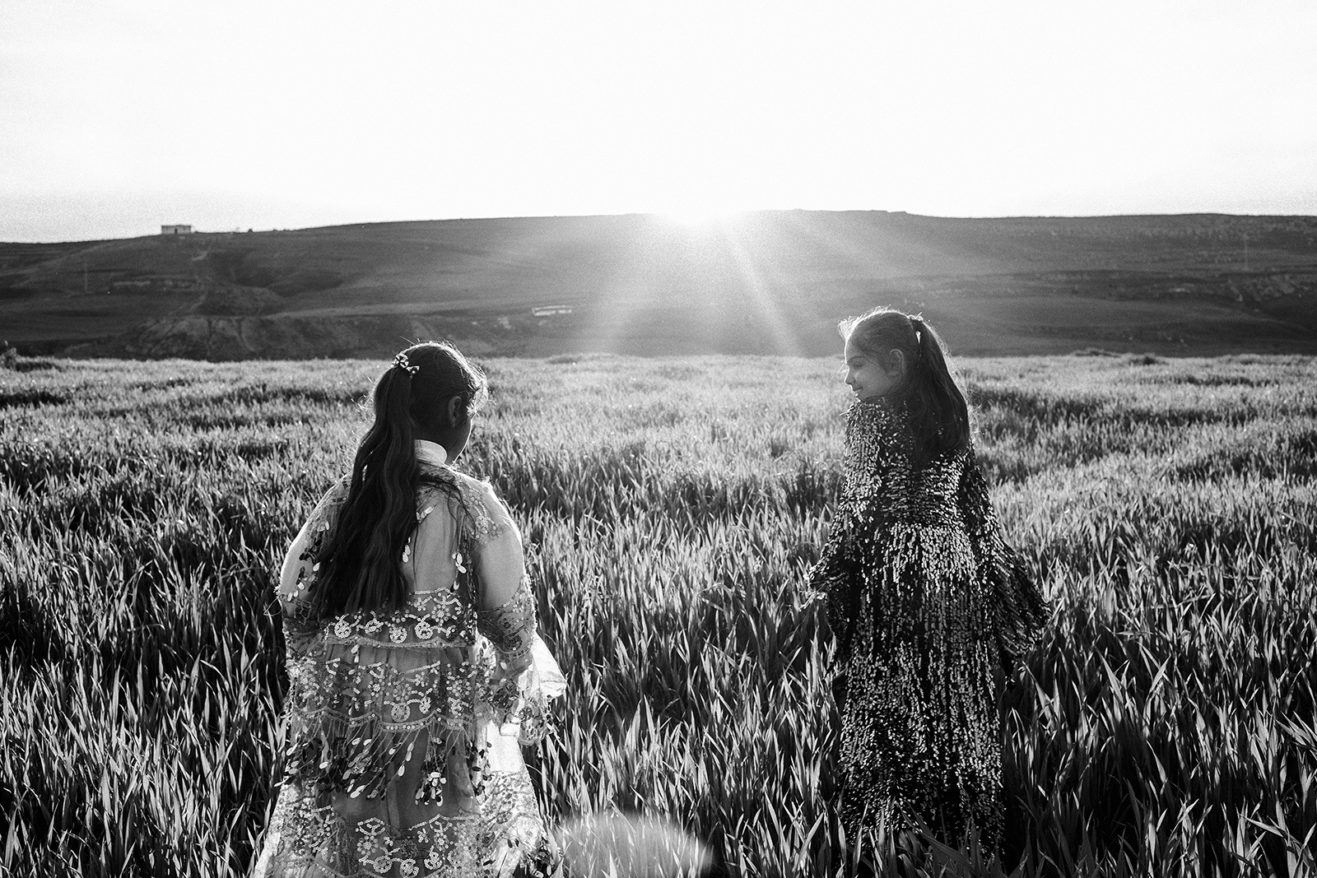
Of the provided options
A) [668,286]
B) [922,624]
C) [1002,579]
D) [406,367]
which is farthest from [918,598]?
[668,286]

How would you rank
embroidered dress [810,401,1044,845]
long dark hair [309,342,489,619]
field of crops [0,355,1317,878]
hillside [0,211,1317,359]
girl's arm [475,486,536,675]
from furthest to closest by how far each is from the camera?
hillside [0,211,1317,359] < field of crops [0,355,1317,878] < embroidered dress [810,401,1044,845] < girl's arm [475,486,536,675] < long dark hair [309,342,489,619]

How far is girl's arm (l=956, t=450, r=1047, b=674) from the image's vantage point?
2.03m

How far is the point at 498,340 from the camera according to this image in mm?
48469

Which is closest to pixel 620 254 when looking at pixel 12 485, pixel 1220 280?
pixel 1220 280

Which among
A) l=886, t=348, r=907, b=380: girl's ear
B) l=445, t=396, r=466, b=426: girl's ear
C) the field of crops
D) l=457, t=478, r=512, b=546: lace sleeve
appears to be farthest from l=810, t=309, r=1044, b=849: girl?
l=445, t=396, r=466, b=426: girl's ear

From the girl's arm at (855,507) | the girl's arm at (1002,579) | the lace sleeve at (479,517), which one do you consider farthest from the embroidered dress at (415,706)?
the girl's arm at (1002,579)

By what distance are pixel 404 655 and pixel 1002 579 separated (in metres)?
1.51

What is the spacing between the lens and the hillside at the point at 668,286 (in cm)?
4622

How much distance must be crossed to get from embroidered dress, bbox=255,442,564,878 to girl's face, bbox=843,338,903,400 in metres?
0.99

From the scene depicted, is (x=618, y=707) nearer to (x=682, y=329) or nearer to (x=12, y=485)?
(x=12, y=485)

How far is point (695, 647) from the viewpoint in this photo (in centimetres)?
327

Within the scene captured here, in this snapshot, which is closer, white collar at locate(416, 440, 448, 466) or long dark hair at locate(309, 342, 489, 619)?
long dark hair at locate(309, 342, 489, 619)

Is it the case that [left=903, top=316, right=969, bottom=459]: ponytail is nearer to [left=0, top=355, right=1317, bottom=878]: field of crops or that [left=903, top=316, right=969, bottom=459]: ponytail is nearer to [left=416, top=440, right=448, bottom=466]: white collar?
[left=0, top=355, right=1317, bottom=878]: field of crops

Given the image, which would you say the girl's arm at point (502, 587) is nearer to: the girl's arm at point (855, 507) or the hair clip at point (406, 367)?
the hair clip at point (406, 367)
